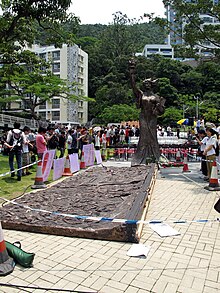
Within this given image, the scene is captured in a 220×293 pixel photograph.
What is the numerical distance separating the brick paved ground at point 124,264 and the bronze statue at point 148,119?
639 centimetres

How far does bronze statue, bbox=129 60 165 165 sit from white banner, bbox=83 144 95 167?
208cm

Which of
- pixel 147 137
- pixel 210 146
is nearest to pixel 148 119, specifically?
pixel 147 137

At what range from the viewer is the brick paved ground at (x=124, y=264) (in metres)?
3.39

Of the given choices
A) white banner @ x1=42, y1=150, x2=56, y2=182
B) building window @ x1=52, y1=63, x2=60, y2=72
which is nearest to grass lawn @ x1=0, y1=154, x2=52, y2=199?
white banner @ x1=42, y1=150, x2=56, y2=182

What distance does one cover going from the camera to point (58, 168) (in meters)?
9.86

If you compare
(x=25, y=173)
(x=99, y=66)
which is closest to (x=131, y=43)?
(x=99, y=66)

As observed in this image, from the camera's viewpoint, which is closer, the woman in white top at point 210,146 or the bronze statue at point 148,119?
the woman in white top at point 210,146

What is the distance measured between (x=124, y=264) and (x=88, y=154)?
9338 mm

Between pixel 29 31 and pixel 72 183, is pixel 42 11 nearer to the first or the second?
pixel 29 31

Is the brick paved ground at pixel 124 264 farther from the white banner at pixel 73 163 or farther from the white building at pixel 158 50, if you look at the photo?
the white building at pixel 158 50

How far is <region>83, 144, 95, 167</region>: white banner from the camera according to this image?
12.7 meters

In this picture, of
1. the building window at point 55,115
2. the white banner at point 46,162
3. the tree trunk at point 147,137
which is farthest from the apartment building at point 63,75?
the white banner at point 46,162

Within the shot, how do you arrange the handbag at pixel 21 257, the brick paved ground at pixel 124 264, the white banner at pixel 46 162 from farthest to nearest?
1. the white banner at pixel 46 162
2. the handbag at pixel 21 257
3. the brick paved ground at pixel 124 264

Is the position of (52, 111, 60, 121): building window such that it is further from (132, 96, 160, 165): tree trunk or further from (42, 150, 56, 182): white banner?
(42, 150, 56, 182): white banner
